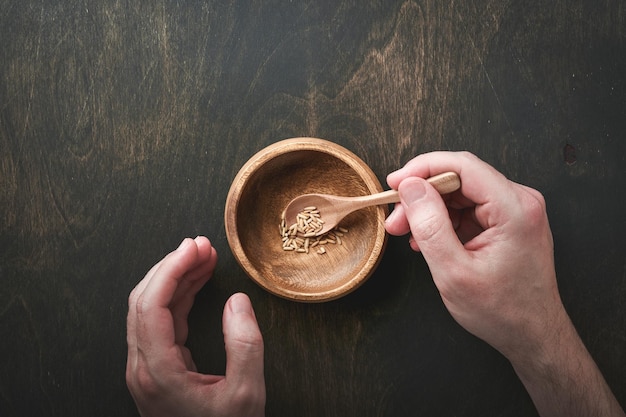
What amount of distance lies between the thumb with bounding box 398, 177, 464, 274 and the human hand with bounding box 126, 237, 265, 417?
34 cm

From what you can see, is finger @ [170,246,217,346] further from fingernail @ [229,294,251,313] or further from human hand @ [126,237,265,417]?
fingernail @ [229,294,251,313]

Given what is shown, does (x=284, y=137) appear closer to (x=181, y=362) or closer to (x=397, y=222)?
(x=397, y=222)

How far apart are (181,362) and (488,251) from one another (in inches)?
24.2

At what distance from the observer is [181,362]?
3.71ft

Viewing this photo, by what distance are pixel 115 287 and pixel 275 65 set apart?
61 centimetres

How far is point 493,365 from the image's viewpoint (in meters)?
1.33

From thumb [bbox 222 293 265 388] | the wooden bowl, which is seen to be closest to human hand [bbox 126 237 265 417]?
thumb [bbox 222 293 265 388]

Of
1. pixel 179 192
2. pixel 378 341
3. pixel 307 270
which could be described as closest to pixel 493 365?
pixel 378 341

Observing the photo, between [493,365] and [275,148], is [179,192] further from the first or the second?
[493,365]

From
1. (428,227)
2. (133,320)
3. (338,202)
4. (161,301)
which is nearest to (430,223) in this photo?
(428,227)

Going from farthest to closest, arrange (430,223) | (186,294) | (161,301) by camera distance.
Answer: (186,294), (161,301), (430,223)

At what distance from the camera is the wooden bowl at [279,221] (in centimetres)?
117

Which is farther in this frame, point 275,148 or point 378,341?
point 378,341

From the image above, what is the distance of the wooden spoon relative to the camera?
1124 millimetres
